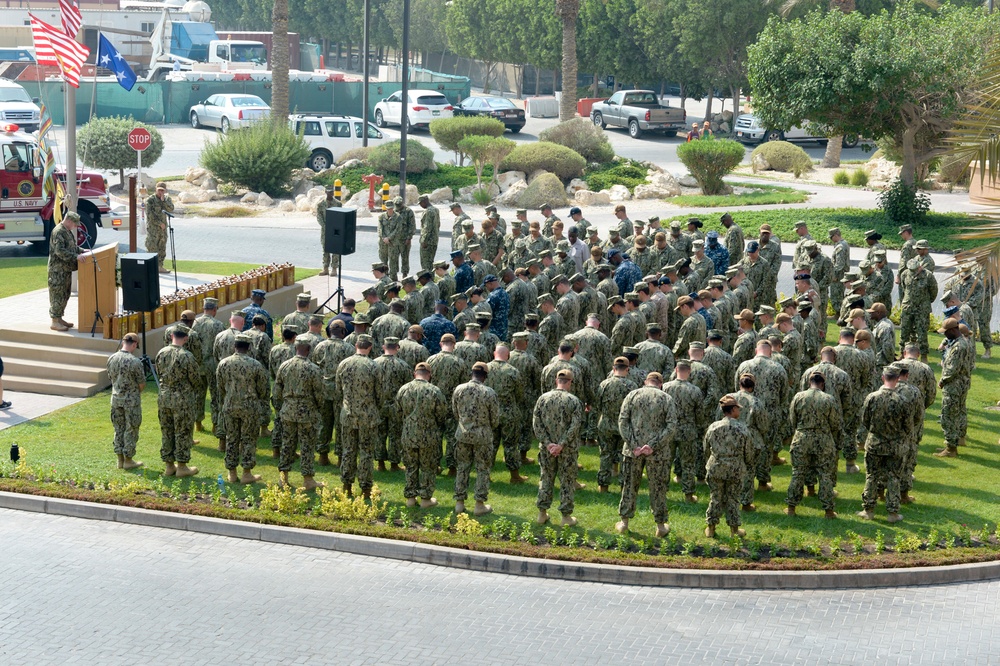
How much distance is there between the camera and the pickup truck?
51.0m

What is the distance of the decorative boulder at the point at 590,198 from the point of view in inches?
1367

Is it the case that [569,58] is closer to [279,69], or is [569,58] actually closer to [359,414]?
[279,69]

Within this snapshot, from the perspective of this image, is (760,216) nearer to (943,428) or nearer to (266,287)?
(266,287)

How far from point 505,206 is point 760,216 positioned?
710 cm

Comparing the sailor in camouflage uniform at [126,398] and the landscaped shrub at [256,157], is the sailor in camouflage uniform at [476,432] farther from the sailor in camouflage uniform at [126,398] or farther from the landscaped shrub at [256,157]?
the landscaped shrub at [256,157]

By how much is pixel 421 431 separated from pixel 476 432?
1.92 feet

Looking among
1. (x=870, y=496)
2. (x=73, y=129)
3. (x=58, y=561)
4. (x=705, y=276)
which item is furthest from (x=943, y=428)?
(x=73, y=129)

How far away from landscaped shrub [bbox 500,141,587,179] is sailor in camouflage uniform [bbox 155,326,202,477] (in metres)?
22.2

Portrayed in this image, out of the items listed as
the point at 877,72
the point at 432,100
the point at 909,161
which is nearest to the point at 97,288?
the point at 877,72

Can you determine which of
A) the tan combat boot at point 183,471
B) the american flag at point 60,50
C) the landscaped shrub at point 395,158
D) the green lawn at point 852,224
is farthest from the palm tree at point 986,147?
the landscaped shrub at point 395,158

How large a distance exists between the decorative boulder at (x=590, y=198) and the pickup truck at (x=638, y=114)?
1678 cm

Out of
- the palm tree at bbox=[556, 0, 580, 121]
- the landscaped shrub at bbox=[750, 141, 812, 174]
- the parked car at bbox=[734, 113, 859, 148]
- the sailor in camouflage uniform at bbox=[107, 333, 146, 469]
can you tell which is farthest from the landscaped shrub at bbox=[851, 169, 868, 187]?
the sailor in camouflage uniform at bbox=[107, 333, 146, 469]

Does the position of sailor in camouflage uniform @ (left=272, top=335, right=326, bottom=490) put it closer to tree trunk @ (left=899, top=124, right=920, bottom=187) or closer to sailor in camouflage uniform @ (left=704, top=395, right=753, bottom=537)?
sailor in camouflage uniform @ (left=704, top=395, right=753, bottom=537)

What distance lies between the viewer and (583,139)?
1490 inches
